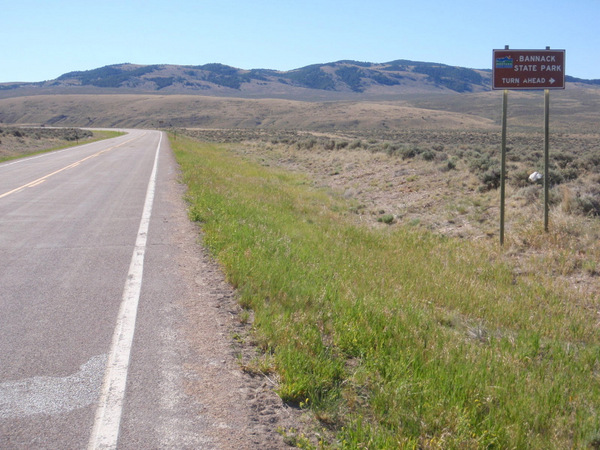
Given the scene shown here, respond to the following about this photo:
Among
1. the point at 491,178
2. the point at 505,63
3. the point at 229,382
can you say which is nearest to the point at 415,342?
the point at 229,382

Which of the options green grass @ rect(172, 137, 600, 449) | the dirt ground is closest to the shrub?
green grass @ rect(172, 137, 600, 449)

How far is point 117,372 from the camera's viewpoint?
4.29 m

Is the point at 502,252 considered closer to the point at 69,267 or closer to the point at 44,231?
the point at 69,267

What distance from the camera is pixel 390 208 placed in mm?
16594

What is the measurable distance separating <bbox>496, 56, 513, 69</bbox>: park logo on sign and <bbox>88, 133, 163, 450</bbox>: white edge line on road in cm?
703

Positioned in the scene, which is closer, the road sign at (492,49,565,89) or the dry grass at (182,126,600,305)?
the dry grass at (182,126,600,305)

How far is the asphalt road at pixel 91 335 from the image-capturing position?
11.6ft

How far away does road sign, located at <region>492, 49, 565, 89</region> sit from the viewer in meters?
9.92

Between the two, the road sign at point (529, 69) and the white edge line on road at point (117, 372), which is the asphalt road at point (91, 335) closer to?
the white edge line on road at point (117, 372)

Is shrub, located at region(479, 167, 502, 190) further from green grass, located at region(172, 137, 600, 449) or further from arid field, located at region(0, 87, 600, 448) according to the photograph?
green grass, located at region(172, 137, 600, 449)

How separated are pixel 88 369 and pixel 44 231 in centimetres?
612

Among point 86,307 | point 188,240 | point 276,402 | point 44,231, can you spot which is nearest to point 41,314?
point 86,307

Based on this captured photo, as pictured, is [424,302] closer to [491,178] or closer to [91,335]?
[91,335]

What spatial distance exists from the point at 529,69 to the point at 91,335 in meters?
8.55
